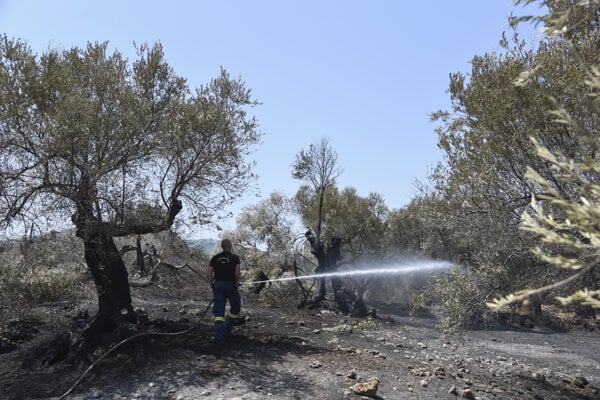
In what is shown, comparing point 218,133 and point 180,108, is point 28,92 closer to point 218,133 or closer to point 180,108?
point 180,108

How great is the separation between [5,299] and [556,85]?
468 inches

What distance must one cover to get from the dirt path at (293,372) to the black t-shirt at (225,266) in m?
1.46

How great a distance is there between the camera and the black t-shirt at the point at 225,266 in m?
9.86

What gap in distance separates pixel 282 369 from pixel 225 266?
2706 mm

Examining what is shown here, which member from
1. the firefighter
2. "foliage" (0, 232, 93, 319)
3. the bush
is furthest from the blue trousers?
the bush

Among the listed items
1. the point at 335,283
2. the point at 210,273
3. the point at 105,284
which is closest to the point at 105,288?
the point at 105,284

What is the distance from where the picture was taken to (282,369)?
324 inches

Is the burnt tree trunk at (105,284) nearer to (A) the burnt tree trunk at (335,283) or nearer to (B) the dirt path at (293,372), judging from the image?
(B) the dirt path at (293,372)

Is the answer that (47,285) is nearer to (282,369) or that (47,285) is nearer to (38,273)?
(38,273)

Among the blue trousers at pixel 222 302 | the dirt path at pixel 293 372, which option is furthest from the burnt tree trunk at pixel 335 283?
the blue trousers at pixel 222 302

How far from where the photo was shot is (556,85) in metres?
7.91

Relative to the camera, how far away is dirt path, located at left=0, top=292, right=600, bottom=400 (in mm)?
7078

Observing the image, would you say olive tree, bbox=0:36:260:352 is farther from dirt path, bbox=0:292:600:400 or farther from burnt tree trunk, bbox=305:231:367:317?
burnt tree trunk, bbox=305:231:367:317

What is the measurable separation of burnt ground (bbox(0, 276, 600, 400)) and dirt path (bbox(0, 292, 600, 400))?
20mm
